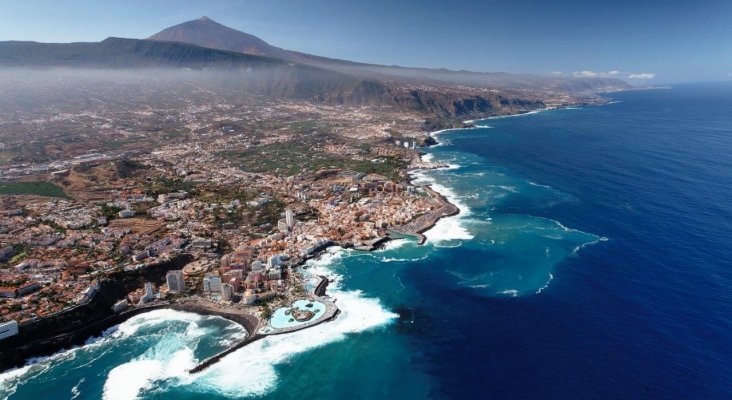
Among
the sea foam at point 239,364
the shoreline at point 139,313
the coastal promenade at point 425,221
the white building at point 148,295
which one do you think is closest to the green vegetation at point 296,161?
the coastal promenade at point 425,221

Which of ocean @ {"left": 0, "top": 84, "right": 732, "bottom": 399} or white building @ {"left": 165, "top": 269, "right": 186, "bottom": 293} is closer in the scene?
ocean @ {"left": 0, "top": 84, "right": 732, "bottom": 399}

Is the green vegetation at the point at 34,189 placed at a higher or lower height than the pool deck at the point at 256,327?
higher

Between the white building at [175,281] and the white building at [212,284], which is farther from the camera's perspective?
the white building at [212,284]

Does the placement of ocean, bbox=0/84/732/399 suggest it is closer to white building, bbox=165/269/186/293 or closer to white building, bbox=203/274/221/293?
white building, bbox=165/269/186/293

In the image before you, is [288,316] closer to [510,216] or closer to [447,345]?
[447,345]

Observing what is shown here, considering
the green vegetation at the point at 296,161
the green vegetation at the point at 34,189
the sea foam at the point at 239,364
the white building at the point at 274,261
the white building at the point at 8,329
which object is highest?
the green vegetation at the point at 296,161

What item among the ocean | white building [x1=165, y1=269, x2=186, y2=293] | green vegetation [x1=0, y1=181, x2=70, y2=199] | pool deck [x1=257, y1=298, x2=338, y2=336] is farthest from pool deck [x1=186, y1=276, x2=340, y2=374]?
green vegetation [x1=0, y1=181, x2=70, y2=199]

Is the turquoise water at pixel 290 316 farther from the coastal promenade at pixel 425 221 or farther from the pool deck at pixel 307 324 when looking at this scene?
the coastal promenade at pixel 425 221
